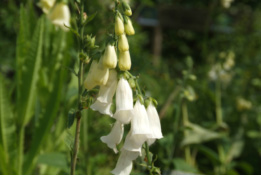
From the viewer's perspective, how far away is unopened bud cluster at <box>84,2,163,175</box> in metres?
0.60

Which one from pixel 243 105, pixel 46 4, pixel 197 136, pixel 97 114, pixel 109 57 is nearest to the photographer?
pixel 109 57

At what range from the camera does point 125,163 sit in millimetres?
654

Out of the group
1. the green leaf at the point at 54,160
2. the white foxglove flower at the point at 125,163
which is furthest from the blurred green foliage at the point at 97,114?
the white foxglove flower at the point at 125,163

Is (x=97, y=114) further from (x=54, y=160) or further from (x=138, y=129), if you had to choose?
(x=138, y=129)

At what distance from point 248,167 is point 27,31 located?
1.18 m

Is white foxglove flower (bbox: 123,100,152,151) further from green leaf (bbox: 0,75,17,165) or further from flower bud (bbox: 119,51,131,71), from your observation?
green leaf (bbox: 0,75,17,165)

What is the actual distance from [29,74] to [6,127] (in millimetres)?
203

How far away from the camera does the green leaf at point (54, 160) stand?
3.43 ft

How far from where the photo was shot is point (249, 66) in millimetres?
2023

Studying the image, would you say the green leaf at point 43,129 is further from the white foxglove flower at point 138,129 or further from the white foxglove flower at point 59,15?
the white foxglove flower at point 138,129

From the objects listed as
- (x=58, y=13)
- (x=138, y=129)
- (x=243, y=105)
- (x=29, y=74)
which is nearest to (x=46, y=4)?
(x=58, y=13)

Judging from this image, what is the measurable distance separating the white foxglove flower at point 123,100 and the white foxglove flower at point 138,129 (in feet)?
0.06

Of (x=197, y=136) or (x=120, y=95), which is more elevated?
(x=120, y=95)

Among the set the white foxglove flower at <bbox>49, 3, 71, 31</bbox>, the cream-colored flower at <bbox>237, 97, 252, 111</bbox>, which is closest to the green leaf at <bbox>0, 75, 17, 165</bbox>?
the white foxglove flower at <bbox>49, 3, 71, 31</bbox>
